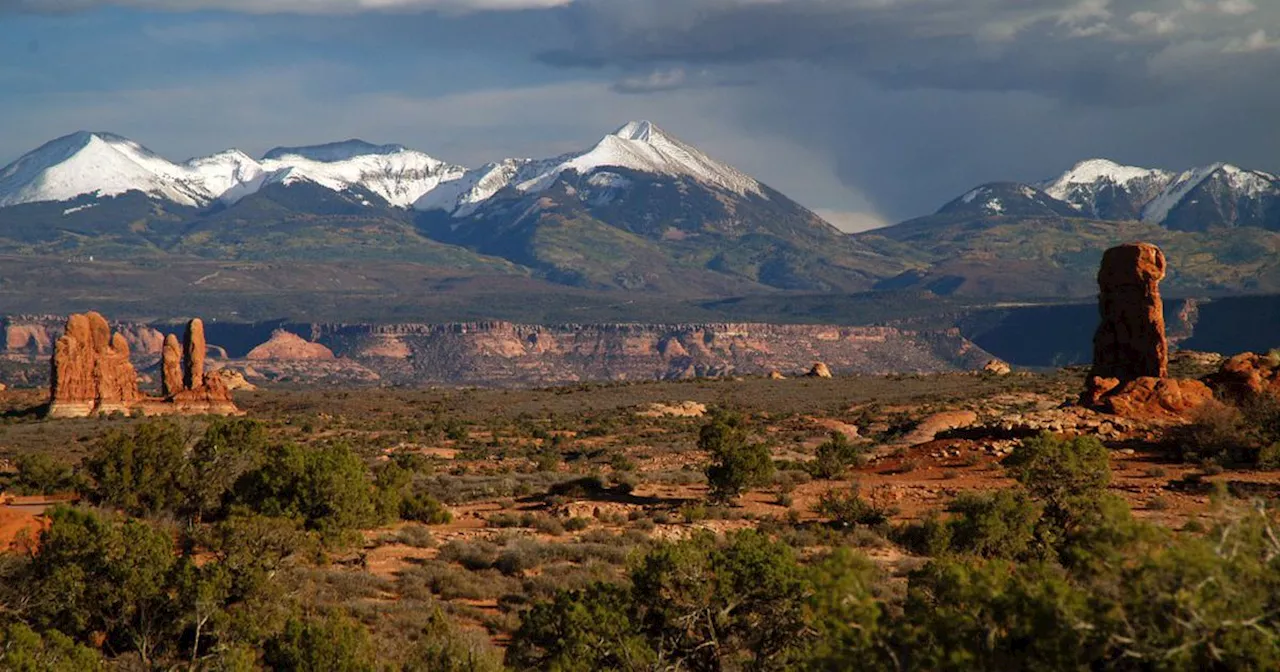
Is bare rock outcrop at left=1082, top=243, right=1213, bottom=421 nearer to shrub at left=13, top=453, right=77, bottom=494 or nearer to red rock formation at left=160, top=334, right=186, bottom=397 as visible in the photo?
shrub at left=13, top=453, right=77, bottom=494

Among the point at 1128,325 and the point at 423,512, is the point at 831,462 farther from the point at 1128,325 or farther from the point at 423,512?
the point at 1128,325

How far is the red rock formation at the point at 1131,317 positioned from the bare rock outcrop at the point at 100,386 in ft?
146

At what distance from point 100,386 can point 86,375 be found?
901 millimetres

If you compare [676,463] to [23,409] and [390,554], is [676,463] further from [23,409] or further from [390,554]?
[23,409]

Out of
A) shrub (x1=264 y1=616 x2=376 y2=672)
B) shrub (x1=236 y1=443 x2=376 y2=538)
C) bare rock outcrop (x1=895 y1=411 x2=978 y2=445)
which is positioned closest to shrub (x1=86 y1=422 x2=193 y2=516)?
shrub (x1=236 y1=443 x2=376 y2=538)

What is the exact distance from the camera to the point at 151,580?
2244 centimetres

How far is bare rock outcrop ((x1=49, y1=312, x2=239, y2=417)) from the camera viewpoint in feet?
255

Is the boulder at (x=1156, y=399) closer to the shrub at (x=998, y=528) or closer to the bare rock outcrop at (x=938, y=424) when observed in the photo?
the bare rock outcrop at (x=938, y=424)

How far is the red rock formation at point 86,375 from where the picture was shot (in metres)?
77.8

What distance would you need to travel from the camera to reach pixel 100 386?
78812 mm

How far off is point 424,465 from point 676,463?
27.6ft

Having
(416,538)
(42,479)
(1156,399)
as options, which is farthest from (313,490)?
(1156,399)

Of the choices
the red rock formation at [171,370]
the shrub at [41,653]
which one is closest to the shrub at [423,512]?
the shrub at [41,653]

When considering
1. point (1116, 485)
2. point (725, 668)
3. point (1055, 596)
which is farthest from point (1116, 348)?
point (1055, 596)
